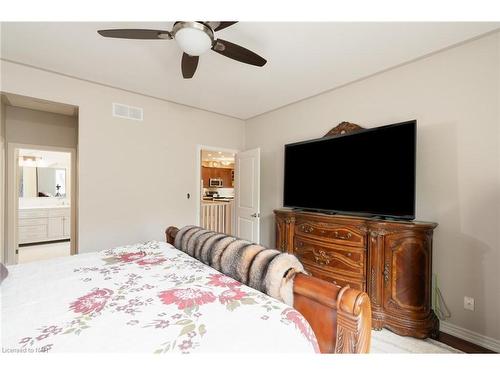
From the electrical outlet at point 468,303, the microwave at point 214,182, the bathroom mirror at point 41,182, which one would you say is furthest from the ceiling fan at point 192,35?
the microwave at point 214,182

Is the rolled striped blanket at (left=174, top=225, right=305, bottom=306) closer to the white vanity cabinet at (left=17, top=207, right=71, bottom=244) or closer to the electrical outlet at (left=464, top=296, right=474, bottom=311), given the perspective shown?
the electrical outlet at (left=464, top=296, right=474, bottom=311)

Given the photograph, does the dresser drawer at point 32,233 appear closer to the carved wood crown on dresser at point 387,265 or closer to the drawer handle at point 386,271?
the carved wood crown on dresser at point 387,265

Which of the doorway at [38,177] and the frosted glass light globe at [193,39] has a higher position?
the frosted glass light globe at [193,39]

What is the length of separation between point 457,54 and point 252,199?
9.05 feet

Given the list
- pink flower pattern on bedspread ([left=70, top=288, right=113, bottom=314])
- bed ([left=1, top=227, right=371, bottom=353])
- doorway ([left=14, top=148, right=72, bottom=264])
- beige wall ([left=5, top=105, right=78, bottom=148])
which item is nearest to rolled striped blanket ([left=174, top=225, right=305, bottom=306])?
bed ([left=1, top=227, right=371, bottom=353])

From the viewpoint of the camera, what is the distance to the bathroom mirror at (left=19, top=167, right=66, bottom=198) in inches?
196

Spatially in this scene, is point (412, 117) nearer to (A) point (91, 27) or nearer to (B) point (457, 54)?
(B) point (457, 54)

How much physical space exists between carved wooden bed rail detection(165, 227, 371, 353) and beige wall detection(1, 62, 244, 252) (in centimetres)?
270

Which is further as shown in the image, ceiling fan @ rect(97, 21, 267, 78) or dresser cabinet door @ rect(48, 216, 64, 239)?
dresser cabinet door @ rect(48, 216, 64, 239)

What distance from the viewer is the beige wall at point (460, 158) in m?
1.83

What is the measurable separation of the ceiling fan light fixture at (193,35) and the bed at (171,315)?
153cm

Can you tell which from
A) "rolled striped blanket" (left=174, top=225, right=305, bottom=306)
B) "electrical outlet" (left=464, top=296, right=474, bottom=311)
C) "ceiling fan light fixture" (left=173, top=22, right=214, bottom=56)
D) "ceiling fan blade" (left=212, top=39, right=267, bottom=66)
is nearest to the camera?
"rolled striped blanket" (left=174, top=225, right=305, bottom=306)

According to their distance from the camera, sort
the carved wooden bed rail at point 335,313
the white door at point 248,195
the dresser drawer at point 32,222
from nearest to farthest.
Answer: the carved wooden bed rail at point 335,313 < the white door at point 248,195 < the dresser drawer at point 32,222
